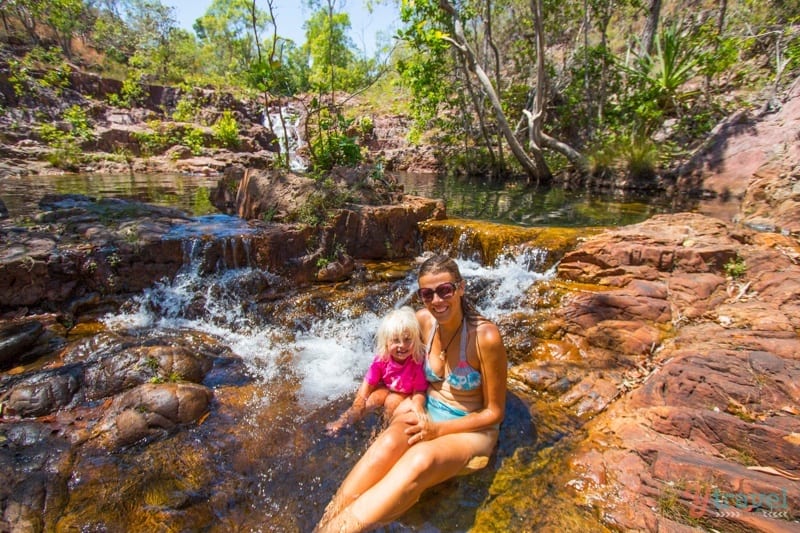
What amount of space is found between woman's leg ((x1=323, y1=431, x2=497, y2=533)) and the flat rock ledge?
813mm

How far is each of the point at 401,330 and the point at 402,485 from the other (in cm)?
95

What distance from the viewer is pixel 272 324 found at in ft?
16.3

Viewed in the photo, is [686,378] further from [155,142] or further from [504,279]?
[155,142]

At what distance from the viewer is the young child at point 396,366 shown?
8.92 feet

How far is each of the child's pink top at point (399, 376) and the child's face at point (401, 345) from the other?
2.2 inches

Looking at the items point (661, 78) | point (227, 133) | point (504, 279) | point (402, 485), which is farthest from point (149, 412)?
point (227, 133)

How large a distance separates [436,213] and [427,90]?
8.87m

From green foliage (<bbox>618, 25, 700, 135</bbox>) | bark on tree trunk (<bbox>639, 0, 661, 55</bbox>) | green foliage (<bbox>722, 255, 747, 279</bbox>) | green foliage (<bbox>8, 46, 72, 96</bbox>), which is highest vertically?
bark on tree trunk (<bbox>639, 0, 661, 55</bbox>)

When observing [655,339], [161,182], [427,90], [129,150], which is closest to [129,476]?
[655,339]

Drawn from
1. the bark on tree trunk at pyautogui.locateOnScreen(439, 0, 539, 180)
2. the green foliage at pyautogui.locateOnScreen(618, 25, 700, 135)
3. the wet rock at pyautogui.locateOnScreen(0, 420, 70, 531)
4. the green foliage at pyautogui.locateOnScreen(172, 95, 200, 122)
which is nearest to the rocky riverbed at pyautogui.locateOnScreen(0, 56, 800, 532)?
the wet rock at pyautogui.locateOnScreen(0, 420, 70, 531)

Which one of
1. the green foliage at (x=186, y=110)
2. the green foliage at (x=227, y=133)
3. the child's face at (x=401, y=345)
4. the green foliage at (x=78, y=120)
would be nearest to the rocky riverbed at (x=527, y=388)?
the child's face at (x=401, y=345)

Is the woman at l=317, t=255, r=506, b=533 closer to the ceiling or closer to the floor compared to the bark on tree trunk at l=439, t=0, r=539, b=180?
closer to the floor

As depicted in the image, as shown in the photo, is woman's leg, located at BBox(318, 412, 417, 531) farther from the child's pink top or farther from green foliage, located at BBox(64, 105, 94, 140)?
green foliage, located at BBox(64, 105, 94, 140)

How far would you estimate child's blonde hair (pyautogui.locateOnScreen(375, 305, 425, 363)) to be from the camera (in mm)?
2711
